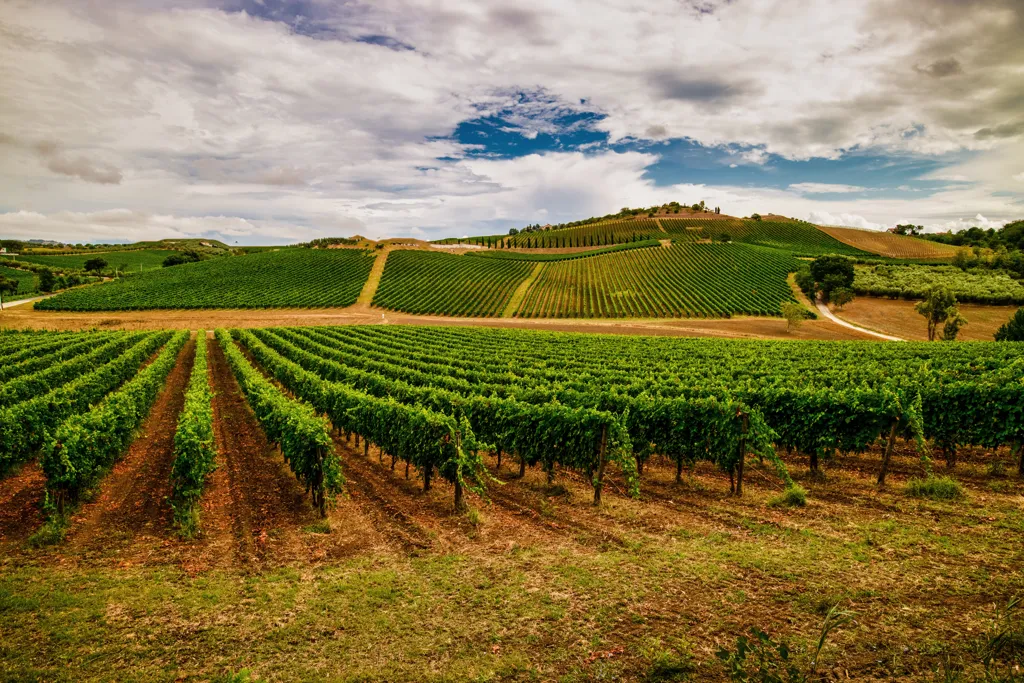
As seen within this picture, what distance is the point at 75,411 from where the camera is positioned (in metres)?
21.3

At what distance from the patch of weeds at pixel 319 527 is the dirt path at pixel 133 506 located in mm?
3449

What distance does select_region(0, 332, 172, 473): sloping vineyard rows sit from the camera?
Result: 16.0 m

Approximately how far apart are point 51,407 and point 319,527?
14.9 m

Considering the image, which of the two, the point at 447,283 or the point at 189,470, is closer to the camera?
the point at 189,470

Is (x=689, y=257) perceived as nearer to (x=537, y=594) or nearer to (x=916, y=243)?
(x=916, y=243)

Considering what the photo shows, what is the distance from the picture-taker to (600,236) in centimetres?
16925

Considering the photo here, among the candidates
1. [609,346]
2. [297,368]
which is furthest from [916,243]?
[297,368]

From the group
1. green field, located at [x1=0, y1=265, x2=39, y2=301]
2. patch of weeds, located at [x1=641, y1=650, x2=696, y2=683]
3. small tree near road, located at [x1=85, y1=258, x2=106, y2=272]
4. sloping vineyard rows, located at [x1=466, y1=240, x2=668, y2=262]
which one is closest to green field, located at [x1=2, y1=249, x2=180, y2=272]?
small tree near road, located at [x1=85, y1=258, x2=106, y2=272]

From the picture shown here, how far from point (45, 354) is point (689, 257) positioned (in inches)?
4541

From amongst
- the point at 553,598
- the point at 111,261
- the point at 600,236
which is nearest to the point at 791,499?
the point at 553,598

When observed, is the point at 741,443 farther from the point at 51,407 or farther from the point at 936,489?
the point at 51,407

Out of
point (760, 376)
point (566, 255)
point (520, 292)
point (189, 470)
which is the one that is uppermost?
point (566, 255)

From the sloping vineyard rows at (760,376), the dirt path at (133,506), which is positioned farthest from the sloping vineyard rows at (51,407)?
the sloping vineyard rows at (760,376)

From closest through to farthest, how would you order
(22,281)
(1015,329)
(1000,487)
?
(1000,487)
(1015,329)
(22,281)
